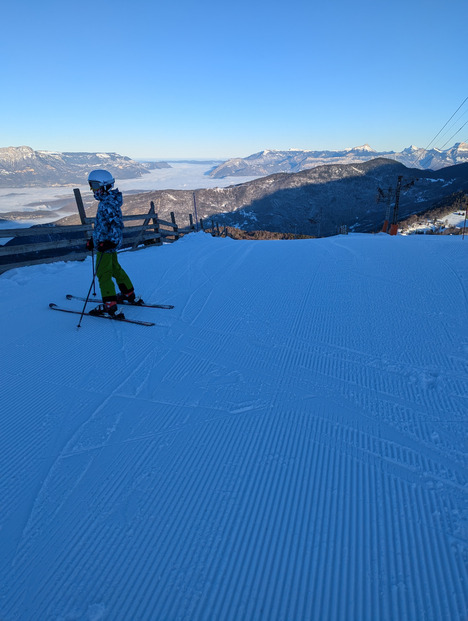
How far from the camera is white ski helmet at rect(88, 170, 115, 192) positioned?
5.02 meters

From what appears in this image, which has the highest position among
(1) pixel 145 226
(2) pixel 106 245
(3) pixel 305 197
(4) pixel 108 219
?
(4) pixel 108 219

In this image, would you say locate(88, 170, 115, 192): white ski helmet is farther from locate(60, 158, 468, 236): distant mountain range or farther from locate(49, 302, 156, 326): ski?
locate(60, 158, 468, 236): distant mountain range

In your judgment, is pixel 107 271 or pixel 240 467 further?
pixel 107 271

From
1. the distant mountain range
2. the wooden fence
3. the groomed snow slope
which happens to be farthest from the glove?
the distant mountain range

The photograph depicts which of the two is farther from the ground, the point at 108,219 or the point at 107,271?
the point at 108,219

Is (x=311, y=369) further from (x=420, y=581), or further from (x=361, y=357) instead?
(x=420, y=581)

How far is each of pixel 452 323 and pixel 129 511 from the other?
15.1 ft

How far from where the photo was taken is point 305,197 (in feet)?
555

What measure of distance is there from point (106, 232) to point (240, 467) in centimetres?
436

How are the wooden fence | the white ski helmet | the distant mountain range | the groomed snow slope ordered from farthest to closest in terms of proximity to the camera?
the distant mountain range → the wooden fence → the white ski helmet → the groomed snow slope

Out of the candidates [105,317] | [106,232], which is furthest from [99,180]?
[105,317]

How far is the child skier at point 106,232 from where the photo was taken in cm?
508

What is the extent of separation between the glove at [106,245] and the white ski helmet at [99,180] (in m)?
0.84

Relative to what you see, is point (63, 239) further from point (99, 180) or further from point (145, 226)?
point (99, 180)
